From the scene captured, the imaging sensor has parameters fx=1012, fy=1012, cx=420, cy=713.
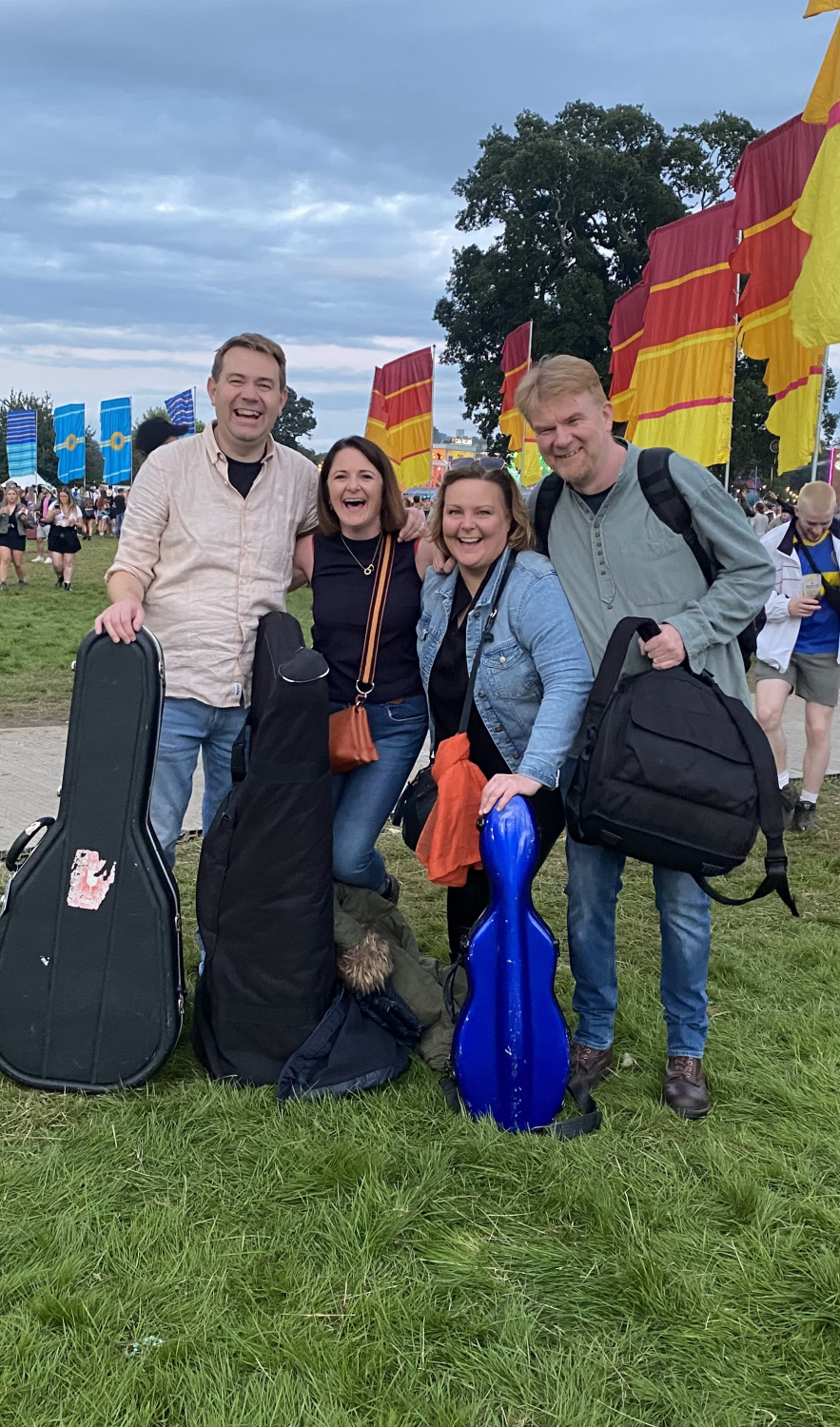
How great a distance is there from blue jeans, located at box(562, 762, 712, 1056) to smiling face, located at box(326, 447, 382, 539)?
0.98m

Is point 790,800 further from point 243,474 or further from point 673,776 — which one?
point 243,474

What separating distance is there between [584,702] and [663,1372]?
4.96 feet

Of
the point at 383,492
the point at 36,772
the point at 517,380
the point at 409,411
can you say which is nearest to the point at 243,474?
the point at 383,492

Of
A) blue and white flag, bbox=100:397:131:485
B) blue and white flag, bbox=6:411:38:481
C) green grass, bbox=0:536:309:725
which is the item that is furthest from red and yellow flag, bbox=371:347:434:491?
blue and white flag, bbox=6:411:38:481

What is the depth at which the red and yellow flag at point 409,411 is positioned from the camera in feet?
58.3

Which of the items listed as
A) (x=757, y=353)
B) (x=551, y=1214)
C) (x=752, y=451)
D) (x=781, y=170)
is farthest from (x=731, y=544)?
(x=752, y=451)

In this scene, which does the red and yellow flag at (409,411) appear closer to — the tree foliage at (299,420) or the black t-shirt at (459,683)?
the black t-shirt at (459,683)

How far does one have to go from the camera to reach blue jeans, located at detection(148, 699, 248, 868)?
3123 mm

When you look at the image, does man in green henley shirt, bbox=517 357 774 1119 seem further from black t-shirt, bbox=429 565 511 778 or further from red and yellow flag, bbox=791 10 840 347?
red and yellow flag, bbox=791 10 840 347

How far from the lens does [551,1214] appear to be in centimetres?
238

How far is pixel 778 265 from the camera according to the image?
26.6ft

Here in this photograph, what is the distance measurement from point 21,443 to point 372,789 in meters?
36.2

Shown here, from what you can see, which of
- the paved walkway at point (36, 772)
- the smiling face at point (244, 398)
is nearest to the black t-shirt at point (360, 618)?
the smiling face at point (244, 398)

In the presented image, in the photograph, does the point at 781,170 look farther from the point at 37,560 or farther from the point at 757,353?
the point at 37,560
